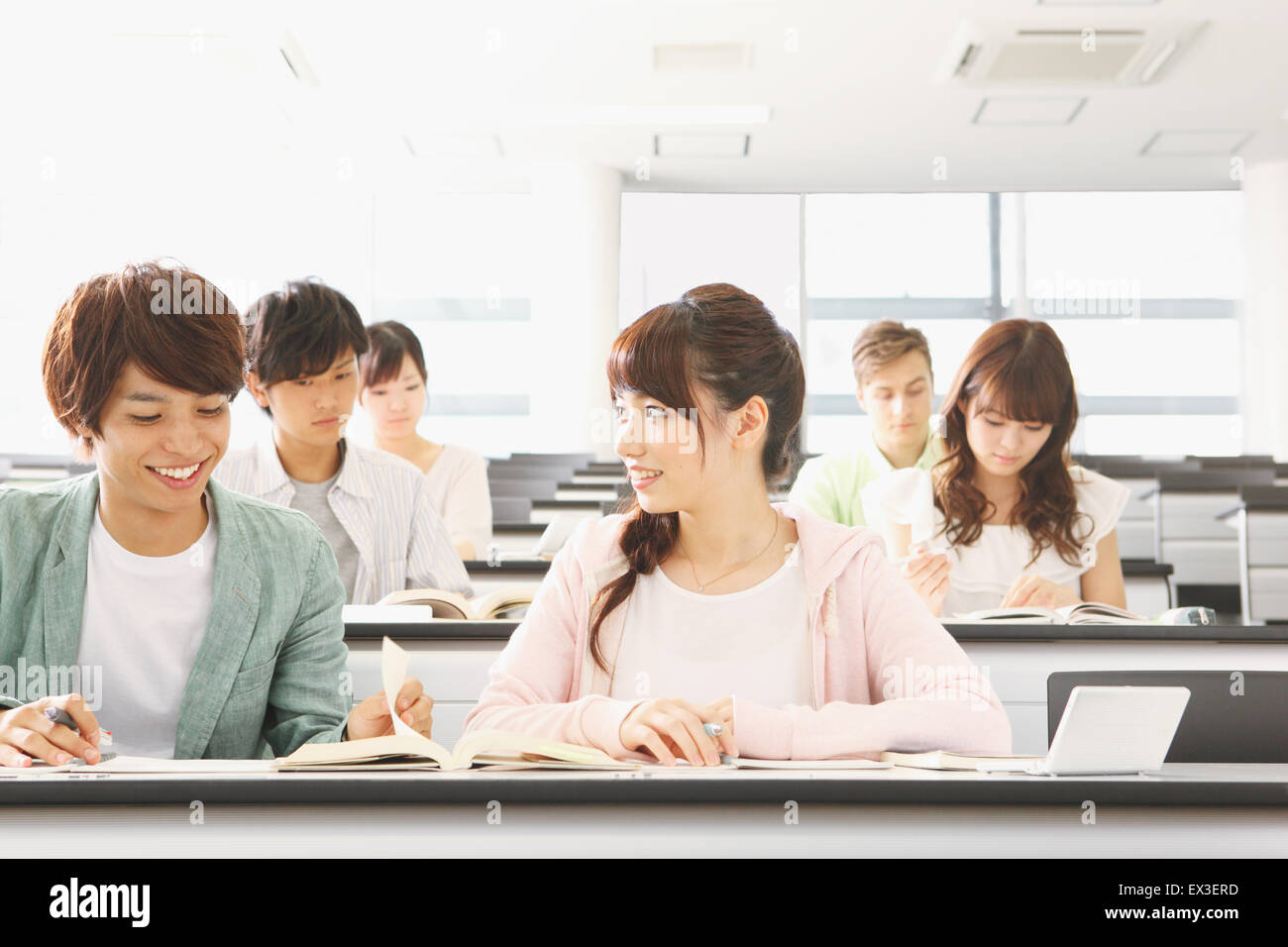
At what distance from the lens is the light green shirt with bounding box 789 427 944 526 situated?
2.85 meters

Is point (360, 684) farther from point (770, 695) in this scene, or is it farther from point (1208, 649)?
point (1208, 649)

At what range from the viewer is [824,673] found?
1405mm

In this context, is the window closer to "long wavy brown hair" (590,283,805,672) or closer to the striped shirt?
the striped shirt

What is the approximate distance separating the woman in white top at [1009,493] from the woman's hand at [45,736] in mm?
1568

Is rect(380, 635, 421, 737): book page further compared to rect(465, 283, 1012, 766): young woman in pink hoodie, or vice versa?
rect(465, 283, 1012, 766): young woman in pink hoodie

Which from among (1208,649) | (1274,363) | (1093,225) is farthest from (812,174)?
(1208,649)

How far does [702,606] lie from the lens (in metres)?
1.45

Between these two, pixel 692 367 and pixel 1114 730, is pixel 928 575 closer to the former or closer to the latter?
pixel 692 367

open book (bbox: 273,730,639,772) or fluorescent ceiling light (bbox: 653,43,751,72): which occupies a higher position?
fluorescent ceiling light (bbox: 653,43,751,72)

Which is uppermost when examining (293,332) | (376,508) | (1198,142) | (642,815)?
(1198,142)

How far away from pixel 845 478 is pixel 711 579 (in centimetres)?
147

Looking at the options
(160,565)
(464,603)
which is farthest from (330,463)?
(160,565)

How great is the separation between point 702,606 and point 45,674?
0.76m
